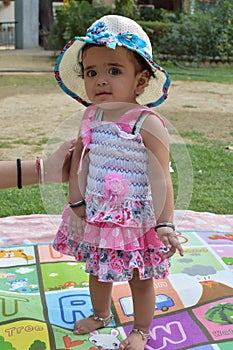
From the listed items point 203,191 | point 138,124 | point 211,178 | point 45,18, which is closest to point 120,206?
point 138,124

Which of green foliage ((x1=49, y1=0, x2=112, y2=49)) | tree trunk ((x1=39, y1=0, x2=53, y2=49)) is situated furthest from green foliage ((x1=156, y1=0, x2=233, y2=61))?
tree trunk ((x1=39, y1=0, x2=53, y2=49))

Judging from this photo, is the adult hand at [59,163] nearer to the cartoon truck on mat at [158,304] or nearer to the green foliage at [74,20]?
the cartoon truck on mat at [158,304]

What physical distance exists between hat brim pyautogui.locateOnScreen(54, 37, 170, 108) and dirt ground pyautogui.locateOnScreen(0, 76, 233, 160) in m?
2.23

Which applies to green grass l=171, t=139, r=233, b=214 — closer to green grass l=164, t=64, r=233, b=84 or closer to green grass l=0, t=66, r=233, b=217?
green grass l=0, t=66, r=233, b=217

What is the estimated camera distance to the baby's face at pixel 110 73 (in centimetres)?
178

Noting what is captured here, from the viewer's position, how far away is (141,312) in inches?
76.6

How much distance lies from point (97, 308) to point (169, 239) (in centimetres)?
51

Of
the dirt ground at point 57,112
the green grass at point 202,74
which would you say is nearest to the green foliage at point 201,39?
the green grass at point 202,74

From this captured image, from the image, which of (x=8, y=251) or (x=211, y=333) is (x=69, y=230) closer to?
(x=211, y=333)

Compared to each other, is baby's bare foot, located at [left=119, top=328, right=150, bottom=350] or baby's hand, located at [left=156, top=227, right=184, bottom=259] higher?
baby's hand, located at [left=156, top=227, right=184, bottom=259]

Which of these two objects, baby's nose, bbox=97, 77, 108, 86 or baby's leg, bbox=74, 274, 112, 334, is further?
baby's leg, bbox=74, 274, 112, 334

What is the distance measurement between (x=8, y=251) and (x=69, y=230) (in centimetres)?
86

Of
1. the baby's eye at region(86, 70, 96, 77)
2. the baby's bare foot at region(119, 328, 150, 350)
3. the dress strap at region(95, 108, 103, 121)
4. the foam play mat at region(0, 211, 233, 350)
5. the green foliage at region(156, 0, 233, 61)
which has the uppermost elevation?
the baby's eye at region(86, 70, 96, 77)

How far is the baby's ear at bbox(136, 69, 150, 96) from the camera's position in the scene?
187 cm
